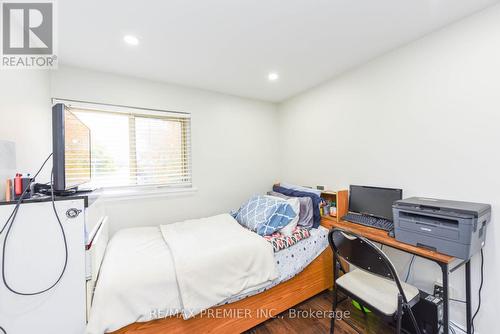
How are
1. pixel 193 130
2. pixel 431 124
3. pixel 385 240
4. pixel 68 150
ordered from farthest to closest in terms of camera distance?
pixel 193 130, pixel 431 124, pixel 385 240, pixel 68 150

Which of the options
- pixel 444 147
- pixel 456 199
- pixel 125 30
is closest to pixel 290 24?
pixel 125 30

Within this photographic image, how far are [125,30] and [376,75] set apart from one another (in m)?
2.23

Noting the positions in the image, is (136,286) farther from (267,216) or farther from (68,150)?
(267,216)

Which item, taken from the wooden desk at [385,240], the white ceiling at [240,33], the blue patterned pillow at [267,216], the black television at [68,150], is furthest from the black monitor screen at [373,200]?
the black television at [68,150]

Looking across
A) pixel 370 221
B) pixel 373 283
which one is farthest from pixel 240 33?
pixel 373 283

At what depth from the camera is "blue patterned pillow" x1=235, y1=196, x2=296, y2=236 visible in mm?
1958

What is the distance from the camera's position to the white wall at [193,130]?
1467 mm

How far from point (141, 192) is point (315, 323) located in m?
2.13

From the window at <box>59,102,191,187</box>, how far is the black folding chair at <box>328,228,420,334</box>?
1.90 m

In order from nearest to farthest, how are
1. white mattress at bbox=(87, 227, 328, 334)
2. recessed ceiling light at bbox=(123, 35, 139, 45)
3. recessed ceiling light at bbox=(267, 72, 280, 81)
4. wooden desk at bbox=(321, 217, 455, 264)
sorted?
white mattress at bbox=(87, 227, 328, 334) → wooden desk at bbox=(321, 217, 455, 264) → recessed ceiling light at bbox=(123, 35, 139, 45) → recessed ceiling light at bbox=(267, 72, 280, 81)

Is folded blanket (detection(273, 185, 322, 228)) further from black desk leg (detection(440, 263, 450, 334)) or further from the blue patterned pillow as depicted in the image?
black desk leg (detection(440, 263, 450, 334))

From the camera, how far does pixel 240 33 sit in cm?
158

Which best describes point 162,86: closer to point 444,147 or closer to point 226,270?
point 226,270

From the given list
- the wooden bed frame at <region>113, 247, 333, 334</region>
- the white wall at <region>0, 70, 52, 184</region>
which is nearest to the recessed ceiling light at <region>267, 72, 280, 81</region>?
the wooden bed frame at <region>113, 247, 333, 334</region>
